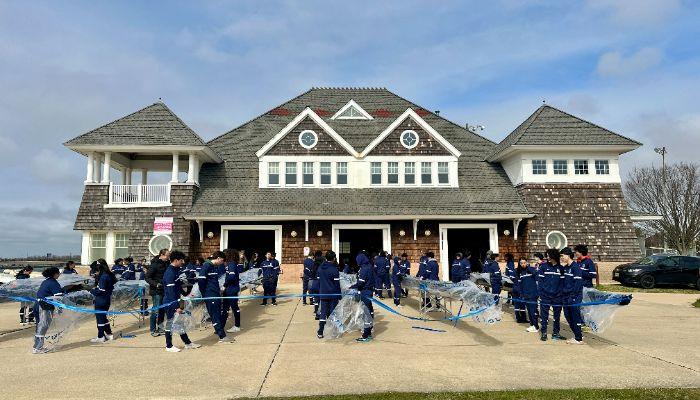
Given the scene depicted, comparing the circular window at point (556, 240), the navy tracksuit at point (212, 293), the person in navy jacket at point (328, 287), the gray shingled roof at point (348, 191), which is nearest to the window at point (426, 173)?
the gray shingled roof at point (348, 191)

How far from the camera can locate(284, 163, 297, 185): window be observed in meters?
23.0

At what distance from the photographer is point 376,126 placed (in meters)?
26.5

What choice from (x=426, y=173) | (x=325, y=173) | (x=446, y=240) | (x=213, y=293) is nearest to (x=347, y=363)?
(x=213, y=293)

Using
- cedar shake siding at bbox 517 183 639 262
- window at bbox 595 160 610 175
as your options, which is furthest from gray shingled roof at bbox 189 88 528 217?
window at bbox 595 160 610 175

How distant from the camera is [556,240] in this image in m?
21.5

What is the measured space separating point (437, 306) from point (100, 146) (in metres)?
16.6

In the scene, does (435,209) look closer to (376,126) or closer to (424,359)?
(376,126)

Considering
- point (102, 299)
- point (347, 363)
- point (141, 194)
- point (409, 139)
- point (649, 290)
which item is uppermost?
point (409, 139)

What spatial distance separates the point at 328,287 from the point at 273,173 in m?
14.2

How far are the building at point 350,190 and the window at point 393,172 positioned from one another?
0.24 ft

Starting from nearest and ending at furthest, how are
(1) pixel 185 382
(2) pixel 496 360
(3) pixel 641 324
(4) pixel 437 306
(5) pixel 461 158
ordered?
1. (1) pixel 185 382
2. (2) pixel 496 360
3. (3) pixel 641 324
4. (4) pixel 437 306
5. (5) pixel 461 158

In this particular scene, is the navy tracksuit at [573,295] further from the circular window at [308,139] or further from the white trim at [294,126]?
the circular window at [308,139]

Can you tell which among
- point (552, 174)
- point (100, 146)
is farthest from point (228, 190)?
point (552, 174)

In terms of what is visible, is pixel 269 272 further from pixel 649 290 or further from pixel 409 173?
pixel 649 290
